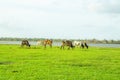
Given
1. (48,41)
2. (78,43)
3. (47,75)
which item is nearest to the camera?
(47,75)

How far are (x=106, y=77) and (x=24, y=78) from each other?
416 centimetres

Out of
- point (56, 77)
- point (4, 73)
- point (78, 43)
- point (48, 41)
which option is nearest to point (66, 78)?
point (56, 77)

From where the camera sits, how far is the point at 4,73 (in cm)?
1748

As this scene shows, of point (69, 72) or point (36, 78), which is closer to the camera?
point (36, 78)

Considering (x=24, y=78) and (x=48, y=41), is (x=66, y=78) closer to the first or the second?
(x=24, y=78)

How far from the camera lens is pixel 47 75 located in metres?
17.0

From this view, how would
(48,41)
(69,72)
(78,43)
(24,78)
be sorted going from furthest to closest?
1. (78,43)
2. (48,41)
3. (69,72)
4. (24,78)

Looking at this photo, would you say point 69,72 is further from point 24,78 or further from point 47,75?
point 24,78

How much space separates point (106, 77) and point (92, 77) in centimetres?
73

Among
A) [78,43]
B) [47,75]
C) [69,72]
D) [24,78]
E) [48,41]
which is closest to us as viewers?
[24,78]

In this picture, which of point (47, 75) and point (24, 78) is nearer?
point (24, 78)

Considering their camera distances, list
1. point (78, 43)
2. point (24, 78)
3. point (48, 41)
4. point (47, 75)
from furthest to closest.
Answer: point (78, 43)
point (48, 41)
point (47, 75)
point (24, 78)

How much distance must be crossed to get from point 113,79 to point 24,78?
436 centimetres

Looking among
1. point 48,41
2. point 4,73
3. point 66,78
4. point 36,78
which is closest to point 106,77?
point 66,78
